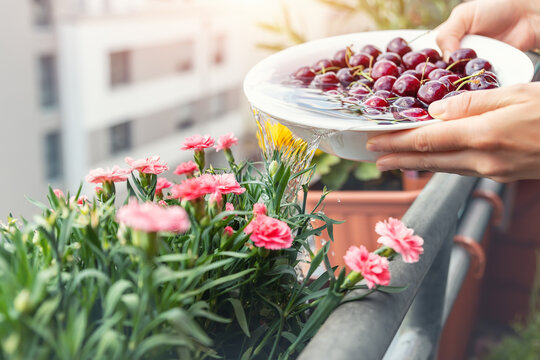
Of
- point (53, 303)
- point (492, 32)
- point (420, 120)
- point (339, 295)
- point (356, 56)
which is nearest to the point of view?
point (53, 303)

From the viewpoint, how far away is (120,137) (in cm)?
686

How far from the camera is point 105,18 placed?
542cm

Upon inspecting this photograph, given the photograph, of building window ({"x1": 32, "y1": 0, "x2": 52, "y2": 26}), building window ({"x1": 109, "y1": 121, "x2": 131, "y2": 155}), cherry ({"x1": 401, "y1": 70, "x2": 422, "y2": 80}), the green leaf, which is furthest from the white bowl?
building window ({"x1": 109, "y1": 121, "x2": 131, "y2": 155})

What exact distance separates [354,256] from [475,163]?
27 centimetres

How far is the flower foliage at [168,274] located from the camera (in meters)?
0.31

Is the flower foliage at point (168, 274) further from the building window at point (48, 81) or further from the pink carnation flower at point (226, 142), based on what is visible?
the building window at point (48, 81)

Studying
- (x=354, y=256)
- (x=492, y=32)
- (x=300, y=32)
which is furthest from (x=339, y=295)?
(x=300, y=32)

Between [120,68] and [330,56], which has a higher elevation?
[330,56]

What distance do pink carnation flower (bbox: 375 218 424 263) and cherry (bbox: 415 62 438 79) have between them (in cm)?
32

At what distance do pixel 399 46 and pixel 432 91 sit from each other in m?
→ 0.18

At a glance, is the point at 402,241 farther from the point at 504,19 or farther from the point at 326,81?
the point at 504,19

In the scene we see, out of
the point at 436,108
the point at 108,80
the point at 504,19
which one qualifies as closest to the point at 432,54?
the point at 436,108

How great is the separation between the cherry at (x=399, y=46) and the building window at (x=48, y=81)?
16.9ft

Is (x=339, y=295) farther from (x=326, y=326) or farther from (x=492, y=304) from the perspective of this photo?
(x=492, y=304)
